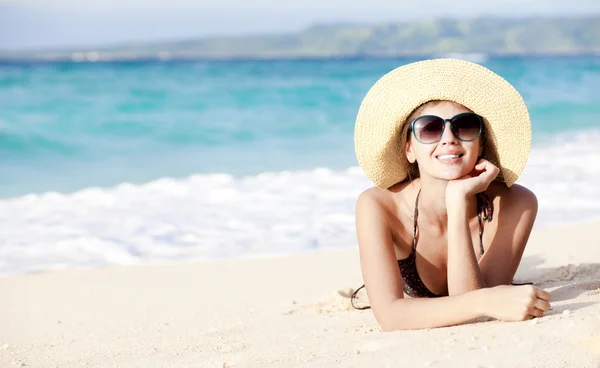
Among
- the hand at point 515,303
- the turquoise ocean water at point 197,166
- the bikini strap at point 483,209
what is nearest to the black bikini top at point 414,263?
the bikini strap at point 483,209

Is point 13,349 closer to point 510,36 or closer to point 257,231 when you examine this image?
point 257,231

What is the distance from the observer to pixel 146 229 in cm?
776

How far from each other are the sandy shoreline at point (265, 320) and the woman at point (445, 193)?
140 millimetres

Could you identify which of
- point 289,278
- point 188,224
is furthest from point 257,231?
point 289,278

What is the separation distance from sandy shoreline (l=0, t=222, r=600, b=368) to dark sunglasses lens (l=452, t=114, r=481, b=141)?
850mm

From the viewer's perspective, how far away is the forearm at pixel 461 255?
344 cm

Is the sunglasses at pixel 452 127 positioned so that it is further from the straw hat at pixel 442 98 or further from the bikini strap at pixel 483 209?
the bikini strap at pixel 483 209

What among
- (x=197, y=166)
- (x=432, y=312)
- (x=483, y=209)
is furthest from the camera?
(x=197, y=166)

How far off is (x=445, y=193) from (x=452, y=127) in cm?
35

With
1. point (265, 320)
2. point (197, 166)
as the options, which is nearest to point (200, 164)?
point (197, 166)

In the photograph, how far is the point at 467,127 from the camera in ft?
11.5

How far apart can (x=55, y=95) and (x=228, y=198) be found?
16.8 meters

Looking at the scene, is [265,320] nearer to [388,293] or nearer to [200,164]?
[388,293]

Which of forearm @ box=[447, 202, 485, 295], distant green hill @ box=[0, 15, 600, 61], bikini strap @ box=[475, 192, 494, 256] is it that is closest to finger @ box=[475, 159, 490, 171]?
forearm @ box=[447, 202, 485, 295]
